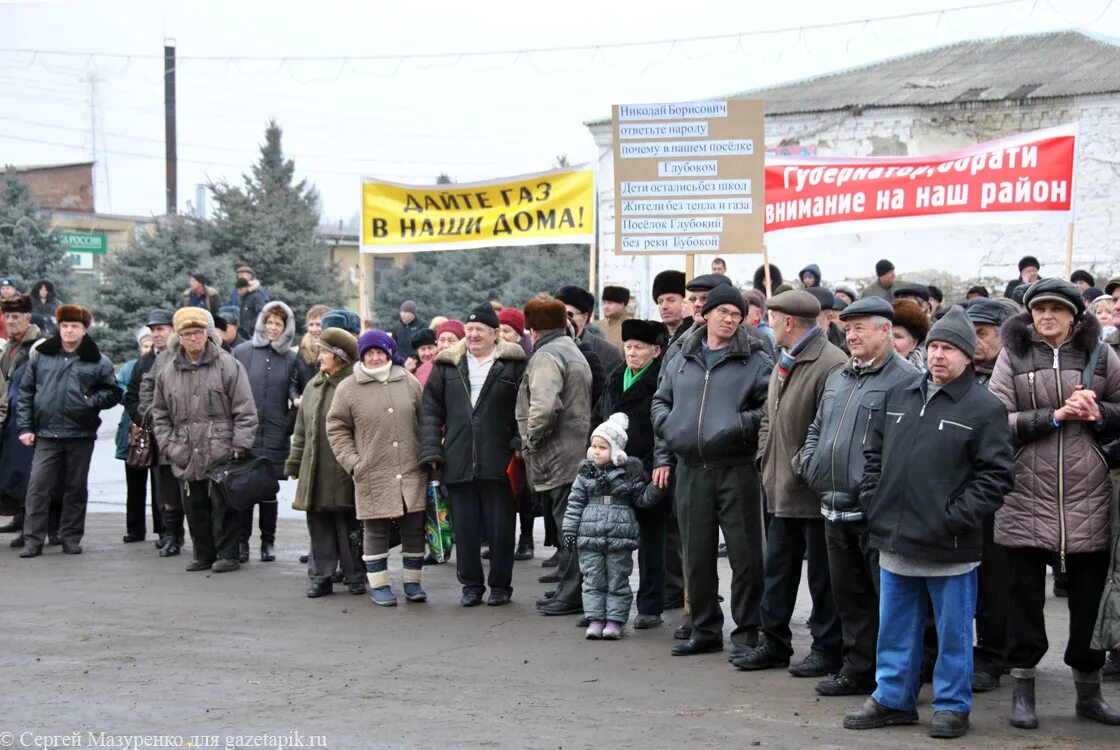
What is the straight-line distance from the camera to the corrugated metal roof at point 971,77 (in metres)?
24.3

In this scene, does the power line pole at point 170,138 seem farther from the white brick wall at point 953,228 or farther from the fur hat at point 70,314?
the fur hat at point 70,314

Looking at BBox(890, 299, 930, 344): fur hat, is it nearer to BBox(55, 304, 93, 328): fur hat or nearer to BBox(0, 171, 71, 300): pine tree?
BBox(55, 304, 93, 328): fur hat

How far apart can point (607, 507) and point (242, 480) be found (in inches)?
142

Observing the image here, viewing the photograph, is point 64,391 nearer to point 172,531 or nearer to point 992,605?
point 172,531

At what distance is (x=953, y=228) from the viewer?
79.0 ft

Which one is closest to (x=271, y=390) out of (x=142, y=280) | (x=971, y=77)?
(x=142, y=280)

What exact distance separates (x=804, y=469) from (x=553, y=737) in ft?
6.21

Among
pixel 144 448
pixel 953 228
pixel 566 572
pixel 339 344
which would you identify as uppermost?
pixel 953 228

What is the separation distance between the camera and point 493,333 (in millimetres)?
9695

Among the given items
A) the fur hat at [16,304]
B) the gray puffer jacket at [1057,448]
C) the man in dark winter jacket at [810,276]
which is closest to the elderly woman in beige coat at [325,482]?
the fur hat at [16,304]

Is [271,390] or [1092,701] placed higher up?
[271,390]

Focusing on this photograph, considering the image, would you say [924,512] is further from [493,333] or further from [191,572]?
[191,572]

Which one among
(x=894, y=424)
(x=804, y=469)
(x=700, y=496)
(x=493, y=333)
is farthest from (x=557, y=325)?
(x=894, y=424)

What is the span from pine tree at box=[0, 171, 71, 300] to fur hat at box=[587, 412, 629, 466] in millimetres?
24640
